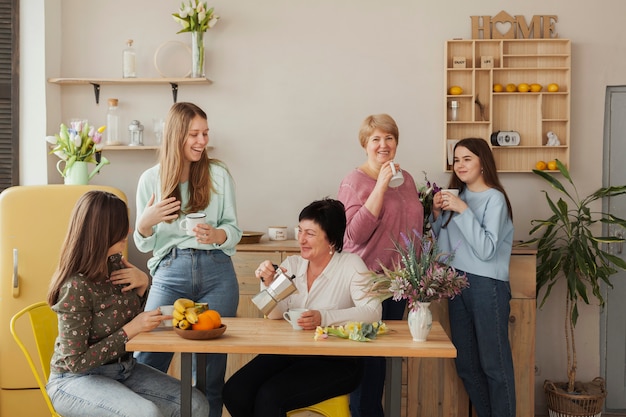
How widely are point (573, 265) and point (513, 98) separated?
104 cm

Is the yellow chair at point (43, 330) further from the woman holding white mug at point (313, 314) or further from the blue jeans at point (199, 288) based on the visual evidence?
the woman holding white mug at point (313, 314)

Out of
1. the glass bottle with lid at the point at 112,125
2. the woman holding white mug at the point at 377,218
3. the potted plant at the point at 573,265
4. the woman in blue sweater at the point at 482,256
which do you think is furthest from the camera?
the glass bottle with lid at the point at 112,125

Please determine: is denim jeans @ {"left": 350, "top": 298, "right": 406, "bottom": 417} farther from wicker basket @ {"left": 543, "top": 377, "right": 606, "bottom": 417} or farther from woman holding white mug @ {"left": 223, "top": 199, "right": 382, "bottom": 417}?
wicker basket @ {"left": 543, "top": 377, "right": 606, "bottom": 417}

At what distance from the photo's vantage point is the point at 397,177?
3277 mm

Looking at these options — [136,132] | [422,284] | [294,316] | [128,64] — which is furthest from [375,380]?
[128,64]

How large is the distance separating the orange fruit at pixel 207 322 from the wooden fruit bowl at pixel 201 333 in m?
0.02

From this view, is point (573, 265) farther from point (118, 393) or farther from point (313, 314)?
point (118, 393)

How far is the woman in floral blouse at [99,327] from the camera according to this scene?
2564 millimetres

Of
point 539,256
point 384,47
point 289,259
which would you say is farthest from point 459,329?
point 384,47

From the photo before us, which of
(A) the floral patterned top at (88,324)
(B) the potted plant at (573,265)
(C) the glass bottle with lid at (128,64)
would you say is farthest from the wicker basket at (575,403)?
(C) the glass bottle with lid at (128,64)

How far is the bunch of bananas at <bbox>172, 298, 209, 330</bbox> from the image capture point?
2623 mm

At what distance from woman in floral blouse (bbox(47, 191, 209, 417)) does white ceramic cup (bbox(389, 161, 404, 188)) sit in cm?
117

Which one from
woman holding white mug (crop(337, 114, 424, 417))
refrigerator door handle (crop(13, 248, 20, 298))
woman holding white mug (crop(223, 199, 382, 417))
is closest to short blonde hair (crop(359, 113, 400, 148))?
woman holding white mug (crop(337, 114, 424, 417))

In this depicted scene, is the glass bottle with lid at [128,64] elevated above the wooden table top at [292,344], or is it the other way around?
the glass bottle with lid at [128,64]
